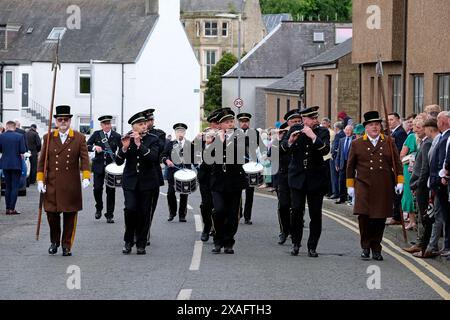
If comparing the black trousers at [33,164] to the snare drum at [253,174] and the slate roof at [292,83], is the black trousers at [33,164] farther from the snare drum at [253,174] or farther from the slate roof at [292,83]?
the slate roof at [292,83]

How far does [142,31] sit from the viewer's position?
245 feet

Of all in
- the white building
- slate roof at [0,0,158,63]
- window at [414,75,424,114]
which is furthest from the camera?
slate roof at [0,0,158,63]

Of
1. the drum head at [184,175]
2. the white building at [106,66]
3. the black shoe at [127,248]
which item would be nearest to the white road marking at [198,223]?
the drum head at [184,175]

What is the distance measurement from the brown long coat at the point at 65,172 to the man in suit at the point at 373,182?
3890mm

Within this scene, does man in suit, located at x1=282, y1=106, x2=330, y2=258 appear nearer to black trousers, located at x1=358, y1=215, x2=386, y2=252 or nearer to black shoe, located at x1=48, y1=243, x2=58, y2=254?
black trousers, located at x1=358, y1=215, x2=386, y2=252

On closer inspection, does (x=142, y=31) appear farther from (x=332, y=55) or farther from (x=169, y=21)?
(x=332, y=55)

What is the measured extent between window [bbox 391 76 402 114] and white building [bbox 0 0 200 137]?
36.3 metres

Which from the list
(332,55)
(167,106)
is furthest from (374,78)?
(167,106)

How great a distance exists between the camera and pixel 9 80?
75.6 meters

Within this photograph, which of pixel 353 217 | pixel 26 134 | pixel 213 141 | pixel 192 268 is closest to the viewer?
pixel 192 268

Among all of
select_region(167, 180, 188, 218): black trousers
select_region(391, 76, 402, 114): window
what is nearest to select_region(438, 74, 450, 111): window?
select_region(391, 76, 402, 114): window

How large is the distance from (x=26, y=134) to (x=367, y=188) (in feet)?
62.7

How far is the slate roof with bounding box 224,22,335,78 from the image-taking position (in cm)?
7575

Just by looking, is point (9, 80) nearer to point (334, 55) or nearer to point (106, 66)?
point (106, 66)
